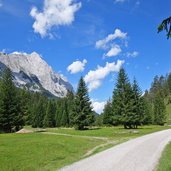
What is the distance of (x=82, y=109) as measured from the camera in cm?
7044

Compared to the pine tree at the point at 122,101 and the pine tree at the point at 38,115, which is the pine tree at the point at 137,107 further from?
the pine tree at the point at 38,115

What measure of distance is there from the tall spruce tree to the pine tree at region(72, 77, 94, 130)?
511 inches

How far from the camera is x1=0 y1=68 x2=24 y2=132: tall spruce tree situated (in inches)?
2479

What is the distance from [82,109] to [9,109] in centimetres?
1733

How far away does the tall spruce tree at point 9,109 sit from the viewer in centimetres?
6297

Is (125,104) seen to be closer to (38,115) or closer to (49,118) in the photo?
(49,118)

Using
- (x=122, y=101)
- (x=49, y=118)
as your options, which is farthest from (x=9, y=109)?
(x=49, y=118)

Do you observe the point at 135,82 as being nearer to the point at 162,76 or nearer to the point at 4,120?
the point at 4,120

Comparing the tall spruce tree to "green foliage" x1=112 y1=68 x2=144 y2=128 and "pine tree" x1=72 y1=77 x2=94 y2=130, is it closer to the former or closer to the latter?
"pine tree" x1=72 y1=77 x2=94 y2=130

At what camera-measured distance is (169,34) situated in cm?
1112

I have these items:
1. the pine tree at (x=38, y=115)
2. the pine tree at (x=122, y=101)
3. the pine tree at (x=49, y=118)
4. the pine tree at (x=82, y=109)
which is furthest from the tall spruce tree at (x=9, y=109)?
the pine tree at (x=38, y=115)

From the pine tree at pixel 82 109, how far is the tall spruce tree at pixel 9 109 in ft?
42.6

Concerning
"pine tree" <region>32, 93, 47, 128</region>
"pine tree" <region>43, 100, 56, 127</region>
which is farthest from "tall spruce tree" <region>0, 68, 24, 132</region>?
"pine tree" <region>32, 93, 47, 128</region>

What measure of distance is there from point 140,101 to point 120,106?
1038cm
